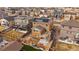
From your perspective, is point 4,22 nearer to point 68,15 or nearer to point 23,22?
point 23,22

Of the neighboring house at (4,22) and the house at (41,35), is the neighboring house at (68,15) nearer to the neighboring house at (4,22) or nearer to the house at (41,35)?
the house at (41,35)

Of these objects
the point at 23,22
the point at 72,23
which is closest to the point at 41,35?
the point at 23,22

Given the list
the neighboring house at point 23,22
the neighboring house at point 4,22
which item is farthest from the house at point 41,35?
the neighboring house at point 4,22

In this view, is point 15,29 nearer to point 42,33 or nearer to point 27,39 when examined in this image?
point 27,39

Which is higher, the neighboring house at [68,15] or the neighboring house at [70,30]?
the neighboring house at [68,15]

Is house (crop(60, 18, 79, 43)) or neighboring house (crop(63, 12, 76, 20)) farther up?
neighboring house (crop(63, 12, 76, 20))

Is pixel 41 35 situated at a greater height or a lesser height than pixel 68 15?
lesser

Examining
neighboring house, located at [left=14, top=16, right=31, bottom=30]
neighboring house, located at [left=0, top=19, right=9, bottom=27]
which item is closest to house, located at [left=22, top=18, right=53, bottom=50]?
neighboring house, located at [left=14, top=16, right=31, bottom=30]

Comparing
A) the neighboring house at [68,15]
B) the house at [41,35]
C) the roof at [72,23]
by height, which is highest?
the neighboring house at [68,15]

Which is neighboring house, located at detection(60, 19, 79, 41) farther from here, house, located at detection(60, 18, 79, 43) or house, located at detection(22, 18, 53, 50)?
house, located at detection(22, 18, 53, 50)

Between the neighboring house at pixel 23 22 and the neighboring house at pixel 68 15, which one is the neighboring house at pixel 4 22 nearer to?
the neighboring house at pixel 23 22
